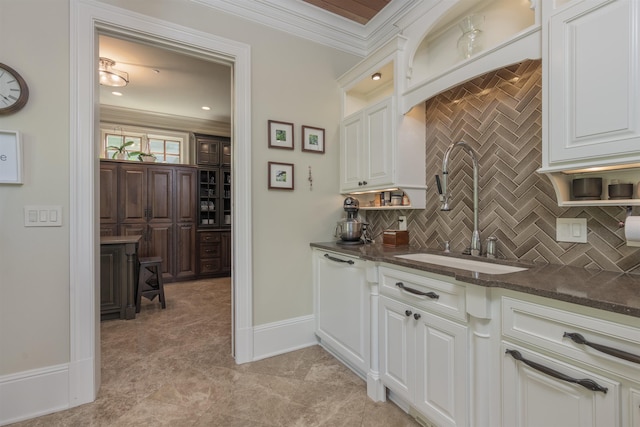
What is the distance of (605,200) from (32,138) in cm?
310

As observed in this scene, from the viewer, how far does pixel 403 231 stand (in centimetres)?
247

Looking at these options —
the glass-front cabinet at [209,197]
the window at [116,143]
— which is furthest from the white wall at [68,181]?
the window at [116,143]

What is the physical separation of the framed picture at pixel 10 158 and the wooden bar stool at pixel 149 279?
2.05m

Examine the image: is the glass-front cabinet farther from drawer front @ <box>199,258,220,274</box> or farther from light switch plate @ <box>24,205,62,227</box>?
light switch plate @ <box>24,205,62,227</box>

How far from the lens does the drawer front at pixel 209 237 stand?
530 centimetres

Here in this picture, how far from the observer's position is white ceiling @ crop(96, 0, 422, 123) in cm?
250

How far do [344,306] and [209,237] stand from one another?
3.78 m

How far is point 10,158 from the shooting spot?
1.72m

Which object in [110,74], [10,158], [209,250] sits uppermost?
[110,74]

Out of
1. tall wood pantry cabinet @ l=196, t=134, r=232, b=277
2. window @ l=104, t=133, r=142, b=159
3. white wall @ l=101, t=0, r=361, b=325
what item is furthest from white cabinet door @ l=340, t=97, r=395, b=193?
window @ l=104, t=133, r=142, b=159

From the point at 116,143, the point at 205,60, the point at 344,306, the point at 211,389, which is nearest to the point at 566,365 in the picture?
the point at 344,306

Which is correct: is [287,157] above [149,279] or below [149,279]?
above

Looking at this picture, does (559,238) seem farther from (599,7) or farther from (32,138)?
(32,138)

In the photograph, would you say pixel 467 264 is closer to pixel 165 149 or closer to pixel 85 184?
pixel 85 184
